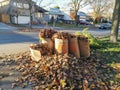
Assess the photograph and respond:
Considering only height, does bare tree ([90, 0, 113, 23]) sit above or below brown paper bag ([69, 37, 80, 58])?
above

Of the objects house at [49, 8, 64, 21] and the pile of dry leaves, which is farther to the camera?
house at [49, 8, 64, 21]

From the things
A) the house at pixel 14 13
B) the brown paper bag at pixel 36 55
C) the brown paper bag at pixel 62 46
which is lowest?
the brown paper bag at pixel 36 55

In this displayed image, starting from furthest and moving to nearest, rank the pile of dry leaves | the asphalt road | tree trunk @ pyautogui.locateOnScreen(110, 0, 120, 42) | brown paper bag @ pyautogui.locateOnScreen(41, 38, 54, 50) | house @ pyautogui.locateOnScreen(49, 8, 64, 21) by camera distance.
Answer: house @ pyautogui.locateOnScreen(49, 8, 64, 21)
tree trunk @ pyautogui.locateOnScreen(110, 0, 120, 42)
the asphalt road
brown paper bag @ pyautogui.locateOnScreen(41, 38, 54, 50)
the pile of dry leaves

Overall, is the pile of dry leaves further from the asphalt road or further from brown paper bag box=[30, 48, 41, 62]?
the asphalt road

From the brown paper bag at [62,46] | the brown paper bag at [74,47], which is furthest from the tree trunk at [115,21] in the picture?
the brown paper bag at [62,46]

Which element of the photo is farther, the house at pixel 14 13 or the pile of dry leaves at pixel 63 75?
the house at pixel 14 13

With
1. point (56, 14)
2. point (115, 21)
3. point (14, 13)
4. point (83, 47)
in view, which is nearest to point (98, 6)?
point (56, 14)

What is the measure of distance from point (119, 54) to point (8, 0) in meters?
40.9

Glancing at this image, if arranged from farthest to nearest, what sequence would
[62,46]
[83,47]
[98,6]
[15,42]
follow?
[98,6] < [15,42] < [83,47] < [62,46]

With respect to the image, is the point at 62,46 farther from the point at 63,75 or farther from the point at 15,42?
the point at 15,42

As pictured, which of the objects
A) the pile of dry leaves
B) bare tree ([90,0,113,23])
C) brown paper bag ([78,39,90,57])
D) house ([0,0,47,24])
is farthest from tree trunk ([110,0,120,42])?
bare tree ([90,0,113,23])

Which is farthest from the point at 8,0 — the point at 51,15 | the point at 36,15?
the point at 51,15

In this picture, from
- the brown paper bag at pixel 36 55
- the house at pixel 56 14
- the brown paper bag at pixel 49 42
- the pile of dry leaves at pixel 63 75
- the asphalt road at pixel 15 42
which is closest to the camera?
the pile of dry leaves at pixel 63 75

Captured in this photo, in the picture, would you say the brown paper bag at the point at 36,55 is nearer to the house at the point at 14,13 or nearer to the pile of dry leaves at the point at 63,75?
the pile of dry leaves at the point at 63,75
